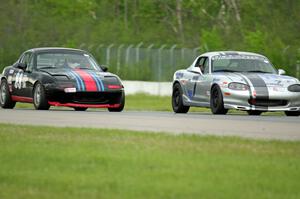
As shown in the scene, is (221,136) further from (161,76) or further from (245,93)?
(161,76)

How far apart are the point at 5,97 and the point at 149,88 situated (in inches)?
537

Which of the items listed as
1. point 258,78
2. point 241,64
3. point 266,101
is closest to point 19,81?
point 241,64

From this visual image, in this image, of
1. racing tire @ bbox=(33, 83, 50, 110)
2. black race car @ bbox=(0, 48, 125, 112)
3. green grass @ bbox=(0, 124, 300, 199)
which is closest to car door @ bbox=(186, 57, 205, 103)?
black race car @ bbox=(0, 48, 125, 112)

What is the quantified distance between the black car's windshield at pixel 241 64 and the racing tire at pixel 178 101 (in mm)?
1205

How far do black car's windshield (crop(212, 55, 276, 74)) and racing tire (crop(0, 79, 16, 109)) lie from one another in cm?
482

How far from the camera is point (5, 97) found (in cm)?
2594

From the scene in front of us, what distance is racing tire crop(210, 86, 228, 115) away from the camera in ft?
74.4

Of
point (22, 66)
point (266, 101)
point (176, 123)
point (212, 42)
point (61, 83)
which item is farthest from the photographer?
point (212, 42)

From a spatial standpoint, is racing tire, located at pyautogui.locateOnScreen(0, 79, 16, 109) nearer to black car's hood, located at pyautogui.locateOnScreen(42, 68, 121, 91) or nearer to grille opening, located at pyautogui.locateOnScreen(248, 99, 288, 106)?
black car's hood, located at pyautogui.locateOnScreen(42, 68, 121, 91)

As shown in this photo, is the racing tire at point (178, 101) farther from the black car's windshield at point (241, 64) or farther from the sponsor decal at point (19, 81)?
the sponsor decal at point (19, 81)

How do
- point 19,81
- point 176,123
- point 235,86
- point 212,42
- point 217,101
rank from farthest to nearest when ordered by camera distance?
point 212,42 → point 19,81 → point 217,101 → point 235,86 → point 176,123

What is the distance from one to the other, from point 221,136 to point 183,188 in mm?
5236

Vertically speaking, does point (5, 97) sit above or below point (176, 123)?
below

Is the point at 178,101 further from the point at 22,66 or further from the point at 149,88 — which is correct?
the point at 149,88
